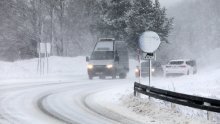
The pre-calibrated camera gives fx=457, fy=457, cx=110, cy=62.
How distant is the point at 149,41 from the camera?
58.4ft

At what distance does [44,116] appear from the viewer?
12.9 metres

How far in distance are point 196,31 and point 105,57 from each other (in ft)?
333

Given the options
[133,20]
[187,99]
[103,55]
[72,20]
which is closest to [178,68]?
[103,55]

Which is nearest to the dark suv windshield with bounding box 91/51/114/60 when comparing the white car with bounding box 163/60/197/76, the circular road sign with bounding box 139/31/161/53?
the white car with bounding box 163/60/197/76

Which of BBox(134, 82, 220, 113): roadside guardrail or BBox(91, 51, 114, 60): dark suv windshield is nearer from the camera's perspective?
BBox(134, 82, 220, 113): roadside guardrail

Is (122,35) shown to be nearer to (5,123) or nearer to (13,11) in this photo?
(13,11)

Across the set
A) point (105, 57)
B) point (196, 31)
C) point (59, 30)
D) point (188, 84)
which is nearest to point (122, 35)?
point (59, 30)

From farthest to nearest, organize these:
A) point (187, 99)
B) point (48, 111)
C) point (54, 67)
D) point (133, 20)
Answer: point (133, 20) → point (54, 67) → point (48, 111) → point (187, 99)

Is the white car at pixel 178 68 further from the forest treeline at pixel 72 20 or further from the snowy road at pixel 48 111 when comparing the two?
the snowy road at pixel 48 111

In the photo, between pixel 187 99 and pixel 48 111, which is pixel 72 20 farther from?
pixel 187 99

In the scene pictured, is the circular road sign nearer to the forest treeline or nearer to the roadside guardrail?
the roadside guardrail

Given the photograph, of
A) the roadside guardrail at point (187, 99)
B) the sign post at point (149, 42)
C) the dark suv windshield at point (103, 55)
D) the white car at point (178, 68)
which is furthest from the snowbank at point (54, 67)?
the roadside guardrail at point (187, 99)

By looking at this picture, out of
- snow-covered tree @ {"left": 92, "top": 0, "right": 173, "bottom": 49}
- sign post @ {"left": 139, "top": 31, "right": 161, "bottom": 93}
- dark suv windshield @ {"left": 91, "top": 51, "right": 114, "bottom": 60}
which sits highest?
snow-covered tree @ {"left": 92, "top": 0, "right": 173, "bottom": 49}

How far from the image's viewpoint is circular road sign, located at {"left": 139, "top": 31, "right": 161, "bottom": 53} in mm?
17453
